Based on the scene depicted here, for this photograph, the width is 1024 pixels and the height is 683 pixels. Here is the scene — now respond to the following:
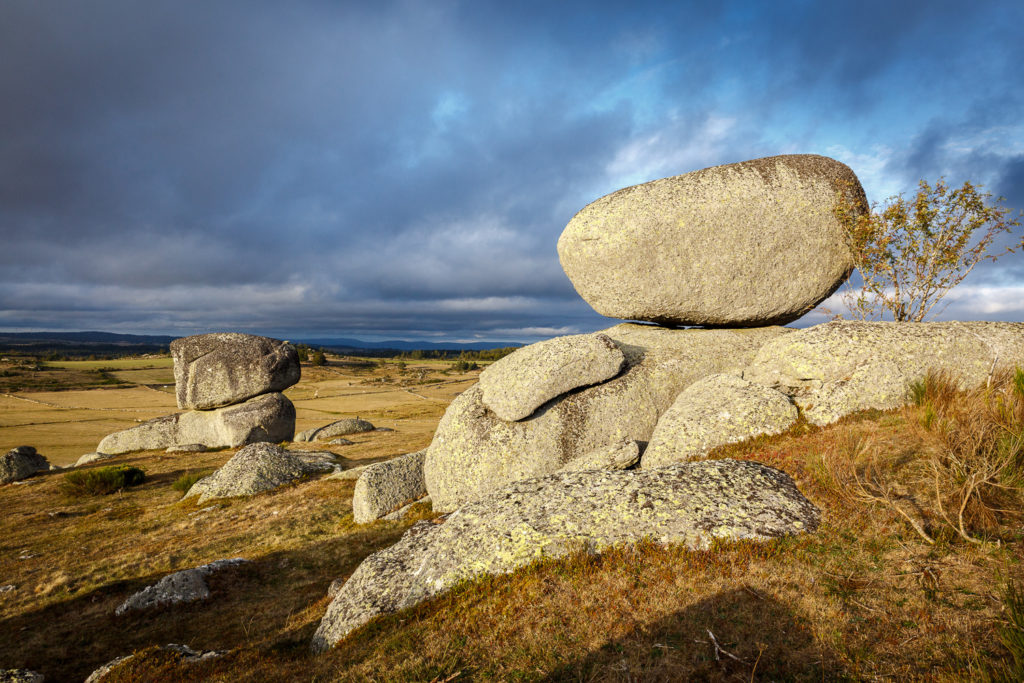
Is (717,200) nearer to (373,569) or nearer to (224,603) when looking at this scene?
(373,569)

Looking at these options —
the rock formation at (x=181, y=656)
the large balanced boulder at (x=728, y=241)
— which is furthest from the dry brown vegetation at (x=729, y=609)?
the large balanced boulder at (x=728, y=241)

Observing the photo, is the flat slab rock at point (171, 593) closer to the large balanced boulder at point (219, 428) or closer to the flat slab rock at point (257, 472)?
the flat slab rock at point (257, 472)

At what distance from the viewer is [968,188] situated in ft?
46.1

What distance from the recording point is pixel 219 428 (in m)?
34.0

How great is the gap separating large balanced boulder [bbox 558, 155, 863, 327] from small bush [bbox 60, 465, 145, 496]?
26521mm

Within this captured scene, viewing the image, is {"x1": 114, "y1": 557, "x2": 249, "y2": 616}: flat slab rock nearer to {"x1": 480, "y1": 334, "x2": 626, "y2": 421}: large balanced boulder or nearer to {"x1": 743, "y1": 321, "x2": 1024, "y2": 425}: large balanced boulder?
{"x1": 480, "y1": 334, "x2": 626, "y2": 421}: large balanced boulder

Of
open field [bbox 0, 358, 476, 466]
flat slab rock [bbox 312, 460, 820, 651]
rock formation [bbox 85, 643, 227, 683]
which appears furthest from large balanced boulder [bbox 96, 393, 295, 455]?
flat slab rock [bbox 312, 460, 820, 651]

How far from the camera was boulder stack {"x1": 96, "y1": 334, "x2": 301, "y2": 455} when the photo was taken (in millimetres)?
33719

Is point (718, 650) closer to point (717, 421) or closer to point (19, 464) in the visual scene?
point (717, 421)

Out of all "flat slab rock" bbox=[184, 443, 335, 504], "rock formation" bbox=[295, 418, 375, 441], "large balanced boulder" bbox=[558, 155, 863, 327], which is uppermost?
"large balanced boulder" bbox=[558, 155, 863, 327]

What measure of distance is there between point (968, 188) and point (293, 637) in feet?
70.7

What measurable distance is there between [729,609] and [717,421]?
660 centimetres

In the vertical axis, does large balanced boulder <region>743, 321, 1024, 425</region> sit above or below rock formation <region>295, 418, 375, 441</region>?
above

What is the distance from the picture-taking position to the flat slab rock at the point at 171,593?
36.9 feet
